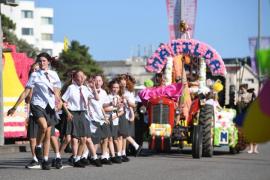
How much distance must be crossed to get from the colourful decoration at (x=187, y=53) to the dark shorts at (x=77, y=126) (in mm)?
4642

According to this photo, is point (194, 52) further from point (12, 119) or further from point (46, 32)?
point (46, 32)

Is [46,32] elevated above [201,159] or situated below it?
above

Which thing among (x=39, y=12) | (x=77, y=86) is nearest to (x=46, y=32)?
(x=39, y=12)

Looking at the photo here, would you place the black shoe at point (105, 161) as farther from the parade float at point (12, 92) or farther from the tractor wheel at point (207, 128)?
the parade float at point (12, 92)

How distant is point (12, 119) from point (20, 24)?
3728 inches

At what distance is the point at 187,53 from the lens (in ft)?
57.0

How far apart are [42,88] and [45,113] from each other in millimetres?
400

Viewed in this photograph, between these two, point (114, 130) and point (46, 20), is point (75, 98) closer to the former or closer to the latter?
point (114, 130)

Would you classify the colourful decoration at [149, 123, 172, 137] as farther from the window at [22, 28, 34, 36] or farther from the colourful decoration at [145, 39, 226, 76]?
the window at [22, 28, 34, 36]

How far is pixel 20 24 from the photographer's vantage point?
114 metres

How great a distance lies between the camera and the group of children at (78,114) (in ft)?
39.8

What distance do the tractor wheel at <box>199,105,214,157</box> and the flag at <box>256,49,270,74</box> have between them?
11.8 metres

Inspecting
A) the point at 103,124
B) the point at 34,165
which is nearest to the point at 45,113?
the point at 34,165

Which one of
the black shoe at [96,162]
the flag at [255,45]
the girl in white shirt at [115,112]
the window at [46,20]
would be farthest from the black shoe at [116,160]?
the window at [46,20]
